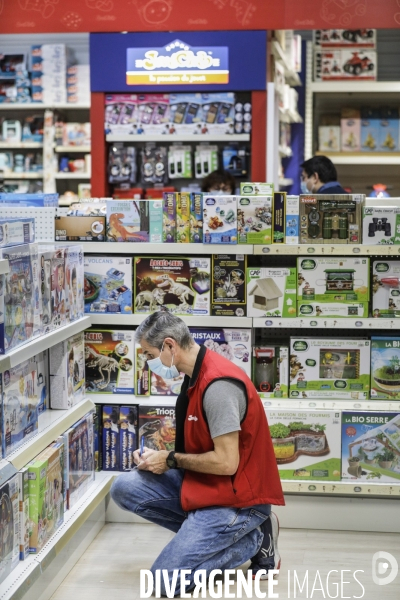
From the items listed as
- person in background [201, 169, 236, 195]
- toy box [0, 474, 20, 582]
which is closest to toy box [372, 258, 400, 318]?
toy box [0, 474, 20, 582]

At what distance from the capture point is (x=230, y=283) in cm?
463

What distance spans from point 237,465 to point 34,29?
3992mm

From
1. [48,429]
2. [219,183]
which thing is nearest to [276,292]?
[48,429]

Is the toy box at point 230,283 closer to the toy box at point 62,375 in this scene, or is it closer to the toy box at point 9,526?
the toy box at point 62,375

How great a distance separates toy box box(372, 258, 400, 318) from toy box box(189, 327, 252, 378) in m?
0.69

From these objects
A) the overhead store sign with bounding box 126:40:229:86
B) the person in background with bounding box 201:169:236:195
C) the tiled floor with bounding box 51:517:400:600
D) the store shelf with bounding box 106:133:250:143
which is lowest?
the tiled floor with bounding box 51:517:400:600

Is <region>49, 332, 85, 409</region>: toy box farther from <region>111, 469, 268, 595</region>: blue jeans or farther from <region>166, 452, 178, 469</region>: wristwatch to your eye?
<region>166, 452, 178, 469</region>: wristwatch

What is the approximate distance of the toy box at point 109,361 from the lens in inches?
186

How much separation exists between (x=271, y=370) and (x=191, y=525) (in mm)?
1197

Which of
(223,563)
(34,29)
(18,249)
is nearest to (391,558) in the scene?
(223,563)

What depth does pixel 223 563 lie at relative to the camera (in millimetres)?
3805

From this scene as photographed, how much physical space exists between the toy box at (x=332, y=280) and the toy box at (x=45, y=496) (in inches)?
62.3

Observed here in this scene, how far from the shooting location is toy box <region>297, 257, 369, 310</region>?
15.1 feet

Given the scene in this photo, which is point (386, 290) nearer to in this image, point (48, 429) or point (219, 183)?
point (48, 429)
